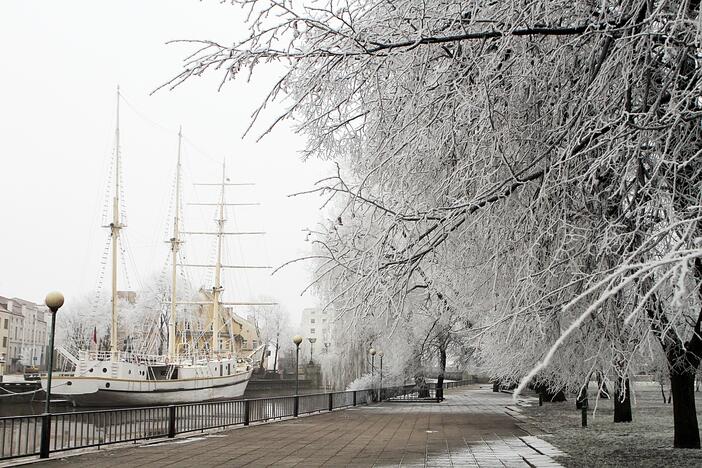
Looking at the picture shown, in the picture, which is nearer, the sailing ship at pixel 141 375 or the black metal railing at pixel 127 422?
the black metal railing at pixel 127 422

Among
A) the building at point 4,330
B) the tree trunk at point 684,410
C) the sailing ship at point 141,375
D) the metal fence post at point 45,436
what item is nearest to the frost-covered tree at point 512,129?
the tree trunk at point 684,410

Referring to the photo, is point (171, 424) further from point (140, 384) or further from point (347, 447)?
point (140, 384)

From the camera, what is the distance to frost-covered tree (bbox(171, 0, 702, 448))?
6320mm

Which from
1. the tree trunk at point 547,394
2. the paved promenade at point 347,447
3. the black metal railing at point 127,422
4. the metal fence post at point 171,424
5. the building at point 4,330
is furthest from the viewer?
the building at point 4,330

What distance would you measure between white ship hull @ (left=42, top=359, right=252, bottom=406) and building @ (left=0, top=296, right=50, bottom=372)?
4253 centimetres

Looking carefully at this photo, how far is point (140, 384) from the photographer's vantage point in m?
55.8

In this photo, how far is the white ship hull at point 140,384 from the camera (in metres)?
52.6

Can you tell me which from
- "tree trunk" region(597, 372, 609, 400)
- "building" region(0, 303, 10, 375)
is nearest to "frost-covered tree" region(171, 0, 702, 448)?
"tree trunk" region(597, 372, 609, 400)

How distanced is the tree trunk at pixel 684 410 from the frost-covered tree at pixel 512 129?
7126 millimetres

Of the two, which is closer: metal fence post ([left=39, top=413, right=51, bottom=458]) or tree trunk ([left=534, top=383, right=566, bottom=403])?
metal fence post ([left=39, top=413, right=51, bottom=458])

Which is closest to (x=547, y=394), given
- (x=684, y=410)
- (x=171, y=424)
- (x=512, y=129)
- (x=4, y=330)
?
(x=171, y=424)

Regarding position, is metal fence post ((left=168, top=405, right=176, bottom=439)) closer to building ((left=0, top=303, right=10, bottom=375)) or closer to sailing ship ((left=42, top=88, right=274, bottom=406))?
sailing ship ((left=42, top=88, right=274, bottom=406))

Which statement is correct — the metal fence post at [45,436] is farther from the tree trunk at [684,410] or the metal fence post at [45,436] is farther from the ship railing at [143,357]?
the ship railing at [143,357]

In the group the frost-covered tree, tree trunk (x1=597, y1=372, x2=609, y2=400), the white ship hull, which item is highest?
the frost-covered tree
